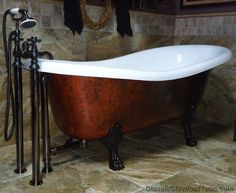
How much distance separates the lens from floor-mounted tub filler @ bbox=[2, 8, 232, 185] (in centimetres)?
143

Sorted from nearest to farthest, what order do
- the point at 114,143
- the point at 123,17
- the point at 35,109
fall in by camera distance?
1. the point at 35,109
2. the point at 114,143
3. the point at 123,17

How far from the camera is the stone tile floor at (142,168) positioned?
1463 millimetres

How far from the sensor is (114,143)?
1.64 m

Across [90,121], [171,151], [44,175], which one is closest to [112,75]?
[90,121]

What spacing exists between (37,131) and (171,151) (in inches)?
36.4

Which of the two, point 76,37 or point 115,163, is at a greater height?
point 76,37

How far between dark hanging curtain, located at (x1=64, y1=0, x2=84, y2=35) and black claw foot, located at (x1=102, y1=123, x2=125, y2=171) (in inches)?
31.0

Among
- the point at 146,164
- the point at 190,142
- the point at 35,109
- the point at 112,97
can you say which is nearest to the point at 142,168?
the point at 146,164

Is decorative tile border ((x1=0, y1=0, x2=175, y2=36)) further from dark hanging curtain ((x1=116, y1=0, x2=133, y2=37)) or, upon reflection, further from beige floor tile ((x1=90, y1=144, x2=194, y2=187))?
beige floor tile ((x1=90, y1=144, x2=194, y2=187))

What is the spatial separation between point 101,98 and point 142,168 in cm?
47

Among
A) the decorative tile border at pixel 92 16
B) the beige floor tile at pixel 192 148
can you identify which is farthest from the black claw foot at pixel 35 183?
the decorative tile border at pixel 92 16

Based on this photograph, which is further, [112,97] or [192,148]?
[192,148]

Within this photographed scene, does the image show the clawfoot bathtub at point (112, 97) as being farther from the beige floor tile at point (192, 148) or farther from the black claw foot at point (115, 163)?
the beige floor tile at point (192, 148)

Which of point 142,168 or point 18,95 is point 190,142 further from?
point 18,95
